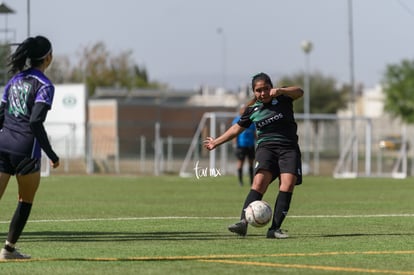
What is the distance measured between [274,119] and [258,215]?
132cm

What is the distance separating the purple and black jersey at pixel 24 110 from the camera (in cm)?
1051

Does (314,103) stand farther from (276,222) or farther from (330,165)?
(276,222)

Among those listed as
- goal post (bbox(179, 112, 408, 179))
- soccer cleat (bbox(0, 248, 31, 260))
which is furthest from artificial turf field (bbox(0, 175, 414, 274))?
goal post (bbox(179, 112, 408, 179))

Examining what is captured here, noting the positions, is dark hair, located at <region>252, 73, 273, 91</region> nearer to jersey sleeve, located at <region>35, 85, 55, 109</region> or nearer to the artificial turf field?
the artificial turf field

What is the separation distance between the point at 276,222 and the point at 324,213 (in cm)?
505

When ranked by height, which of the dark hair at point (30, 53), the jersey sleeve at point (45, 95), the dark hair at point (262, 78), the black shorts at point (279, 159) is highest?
the dark hair at point (30, 53)

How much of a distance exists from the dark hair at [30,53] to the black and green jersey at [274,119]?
12.4 ft

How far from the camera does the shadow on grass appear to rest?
13156mm

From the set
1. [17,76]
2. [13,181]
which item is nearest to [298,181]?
[17,76]

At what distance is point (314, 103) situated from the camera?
104000 millimetres

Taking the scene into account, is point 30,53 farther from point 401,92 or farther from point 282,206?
point 401,92

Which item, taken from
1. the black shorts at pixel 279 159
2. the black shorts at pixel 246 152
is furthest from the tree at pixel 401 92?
the black shorts at pixel 279 159

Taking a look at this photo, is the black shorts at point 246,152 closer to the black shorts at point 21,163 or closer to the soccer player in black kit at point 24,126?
the soccer player in black kit at point 24,126

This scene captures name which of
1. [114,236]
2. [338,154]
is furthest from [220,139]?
[338,154]
